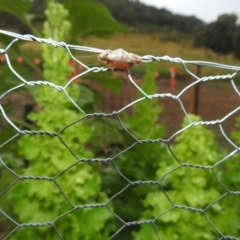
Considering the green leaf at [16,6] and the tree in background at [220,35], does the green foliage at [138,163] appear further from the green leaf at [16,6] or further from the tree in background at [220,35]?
the tree in background at [220,35]

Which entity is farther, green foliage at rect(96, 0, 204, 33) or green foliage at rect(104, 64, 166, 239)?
green foliage at rect(96, 0, 204, 33)

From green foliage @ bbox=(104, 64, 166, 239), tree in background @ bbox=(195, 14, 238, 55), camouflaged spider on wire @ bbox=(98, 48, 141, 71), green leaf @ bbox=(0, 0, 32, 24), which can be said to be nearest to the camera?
camouflaged spider on wire @ bbox=(98, 48, 141, 71)

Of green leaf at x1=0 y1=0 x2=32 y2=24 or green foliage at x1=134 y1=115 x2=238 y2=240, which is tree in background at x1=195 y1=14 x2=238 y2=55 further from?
green foliage at x1=134 y1=115 x2=238 y2=240

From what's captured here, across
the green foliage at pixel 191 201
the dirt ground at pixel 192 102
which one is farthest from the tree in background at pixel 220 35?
the green foliage at pixel 191 201

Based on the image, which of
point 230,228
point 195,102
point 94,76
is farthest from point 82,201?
point 195,102

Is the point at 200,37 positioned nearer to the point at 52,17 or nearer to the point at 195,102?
the point at 195,102

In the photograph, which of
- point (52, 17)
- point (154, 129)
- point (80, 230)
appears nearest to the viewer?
point (80, 230)

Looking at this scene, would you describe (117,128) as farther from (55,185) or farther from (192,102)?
(192,102)

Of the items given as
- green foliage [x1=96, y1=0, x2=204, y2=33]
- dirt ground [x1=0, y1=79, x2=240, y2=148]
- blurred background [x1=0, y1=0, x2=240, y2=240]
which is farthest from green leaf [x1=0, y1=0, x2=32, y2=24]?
green foliage [x1=96, y1=0, x2=204, y2=33]

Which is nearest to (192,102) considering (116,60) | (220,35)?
(220,35)
